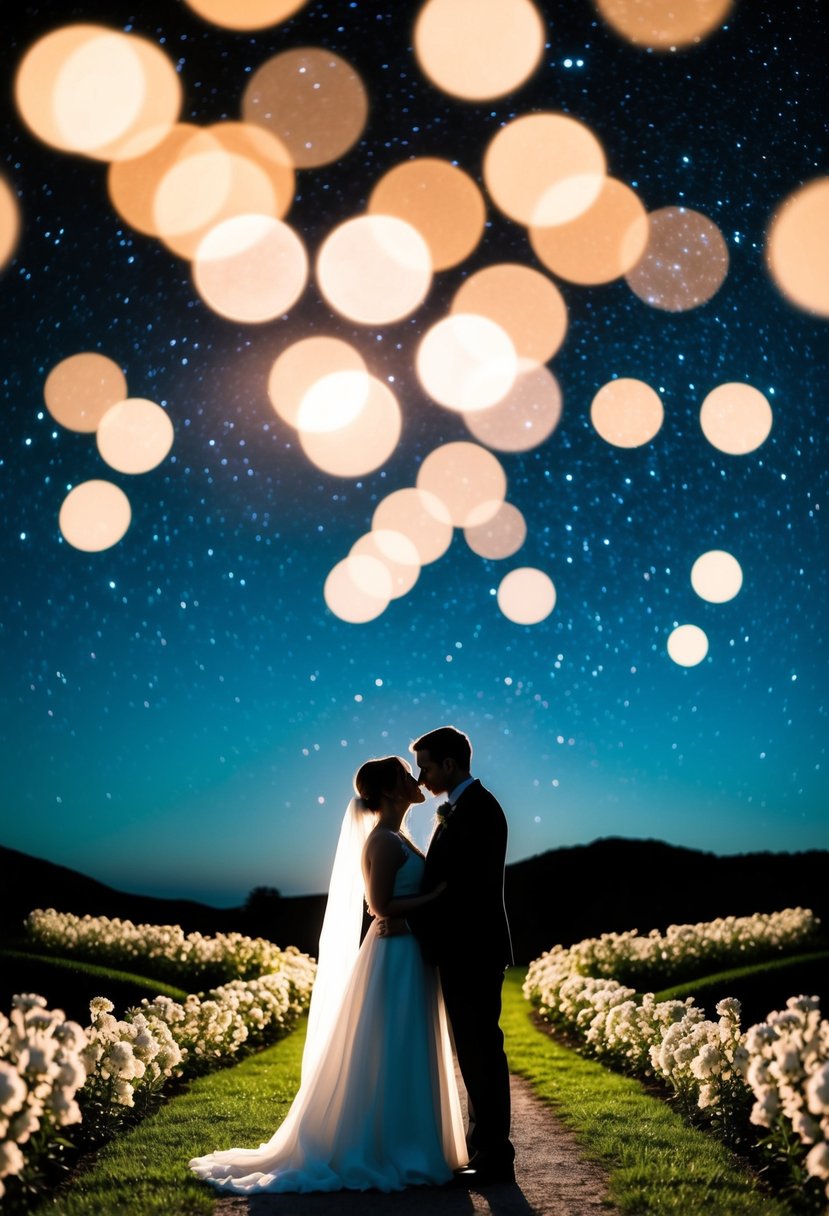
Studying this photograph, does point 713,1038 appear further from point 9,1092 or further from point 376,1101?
point 9,1092

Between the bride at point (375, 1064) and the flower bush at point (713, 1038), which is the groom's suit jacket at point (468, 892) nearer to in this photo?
the bride at point (375, 1064)

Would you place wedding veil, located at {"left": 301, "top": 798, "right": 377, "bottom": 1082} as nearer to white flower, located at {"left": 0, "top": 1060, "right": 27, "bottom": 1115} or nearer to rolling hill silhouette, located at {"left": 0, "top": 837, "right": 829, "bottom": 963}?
white flower, located at {"left": 0, "top": 1060, "right": 27, "bottom": 1115}

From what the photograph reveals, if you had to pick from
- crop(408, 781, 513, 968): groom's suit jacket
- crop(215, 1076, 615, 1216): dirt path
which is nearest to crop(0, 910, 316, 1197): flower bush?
crop(215, 1076, 615, 1216): dirt path

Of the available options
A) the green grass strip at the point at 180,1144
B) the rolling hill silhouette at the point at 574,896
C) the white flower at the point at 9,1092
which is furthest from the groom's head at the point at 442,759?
the rolling hill silhouette at the point at 574,896

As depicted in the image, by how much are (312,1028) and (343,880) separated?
927 mm

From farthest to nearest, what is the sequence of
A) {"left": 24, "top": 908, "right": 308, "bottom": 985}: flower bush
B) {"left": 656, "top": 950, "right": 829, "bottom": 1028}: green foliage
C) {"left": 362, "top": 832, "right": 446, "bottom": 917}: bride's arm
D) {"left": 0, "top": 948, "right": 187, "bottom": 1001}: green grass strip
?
{"left": 24, "top": 908, "right": 308, "bottom": 985}: flower bush < {"left": 0, "top": 948, "right": 187, "bottom": 1001}: green grass strip < {"left": 656, "top": 950, "right": 829, "bottom": 1028}: green foliage < {"left": 362, "top": 832, "right": 446, "bottom": 917}: bride's arm

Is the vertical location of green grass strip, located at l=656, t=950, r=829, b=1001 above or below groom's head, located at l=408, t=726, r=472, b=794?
below

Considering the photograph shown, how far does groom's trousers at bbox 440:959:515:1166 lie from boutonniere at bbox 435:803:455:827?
0.85 metres

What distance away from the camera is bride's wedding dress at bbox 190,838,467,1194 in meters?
5.69

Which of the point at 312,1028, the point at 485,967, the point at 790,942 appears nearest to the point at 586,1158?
the point at 485,967

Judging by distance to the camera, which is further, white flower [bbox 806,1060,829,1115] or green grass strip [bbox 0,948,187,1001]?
green grass strip [bbox 0,948,187,1001]

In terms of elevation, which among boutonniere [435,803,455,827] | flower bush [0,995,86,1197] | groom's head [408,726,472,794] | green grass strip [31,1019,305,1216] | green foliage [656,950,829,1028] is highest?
groom's head [408,726,472,794]

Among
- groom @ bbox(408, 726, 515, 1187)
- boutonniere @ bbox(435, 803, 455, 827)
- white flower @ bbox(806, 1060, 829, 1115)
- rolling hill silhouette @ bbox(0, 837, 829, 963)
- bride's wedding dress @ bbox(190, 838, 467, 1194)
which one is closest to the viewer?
white flower @ bbox(806, 1060, 829, 1115)

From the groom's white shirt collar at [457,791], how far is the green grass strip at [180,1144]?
2513 millimetres
